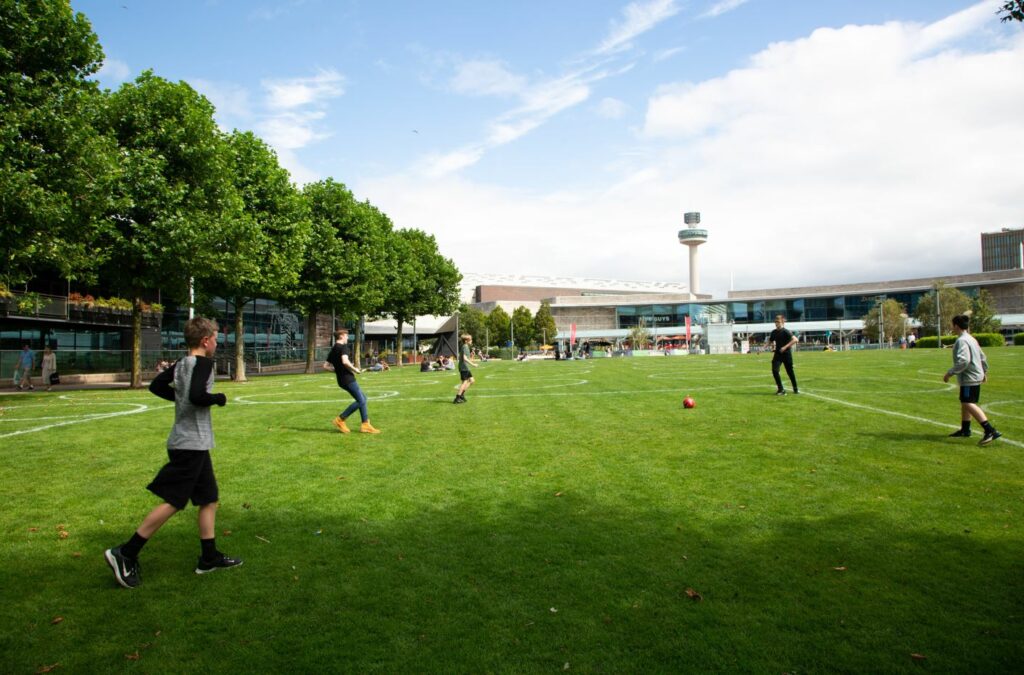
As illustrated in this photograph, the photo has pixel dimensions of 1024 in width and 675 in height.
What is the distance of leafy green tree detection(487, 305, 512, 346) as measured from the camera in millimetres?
116375

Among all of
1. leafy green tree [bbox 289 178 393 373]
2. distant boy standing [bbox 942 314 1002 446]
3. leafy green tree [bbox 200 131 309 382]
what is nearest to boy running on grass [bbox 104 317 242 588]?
distant boy standing [bbox 942 314 1002 446]

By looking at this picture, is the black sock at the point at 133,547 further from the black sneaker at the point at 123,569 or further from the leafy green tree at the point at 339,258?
the leafy green tree at the point at 339,258

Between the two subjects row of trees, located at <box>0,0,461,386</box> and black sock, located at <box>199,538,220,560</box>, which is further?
row of trees, located at <box>0,0,461,386</box>

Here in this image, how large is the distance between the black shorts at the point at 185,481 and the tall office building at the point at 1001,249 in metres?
216

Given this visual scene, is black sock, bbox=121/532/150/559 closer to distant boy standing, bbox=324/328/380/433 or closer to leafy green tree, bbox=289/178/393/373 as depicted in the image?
distant boy standing, bbox=324/328/380/433

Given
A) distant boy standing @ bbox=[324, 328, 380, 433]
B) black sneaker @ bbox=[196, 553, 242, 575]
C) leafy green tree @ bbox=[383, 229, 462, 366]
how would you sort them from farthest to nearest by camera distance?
1. leafy green tree @ bbox=[383, 229, 462, 366]
2. distant boy standing @ bbox=[324, 328, 380, 433]
3. black sneaker @ bbox=[196, 553, 242, 575]

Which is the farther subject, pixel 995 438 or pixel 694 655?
pixel 995 438

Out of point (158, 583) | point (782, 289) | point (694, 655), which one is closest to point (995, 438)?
point (694, 655)

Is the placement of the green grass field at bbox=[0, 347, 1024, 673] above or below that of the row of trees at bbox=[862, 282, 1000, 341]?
below

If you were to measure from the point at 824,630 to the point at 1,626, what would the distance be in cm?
530

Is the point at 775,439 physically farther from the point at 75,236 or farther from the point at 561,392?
the point at 75,236

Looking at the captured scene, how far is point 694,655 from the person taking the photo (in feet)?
12.4

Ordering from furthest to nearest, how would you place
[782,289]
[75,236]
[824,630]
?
[782,289] < [75,236] < [824,630]

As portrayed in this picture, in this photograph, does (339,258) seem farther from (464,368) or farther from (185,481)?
(185,481)
